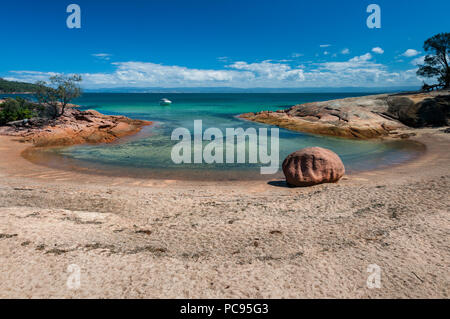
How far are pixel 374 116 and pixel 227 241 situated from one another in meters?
32.7

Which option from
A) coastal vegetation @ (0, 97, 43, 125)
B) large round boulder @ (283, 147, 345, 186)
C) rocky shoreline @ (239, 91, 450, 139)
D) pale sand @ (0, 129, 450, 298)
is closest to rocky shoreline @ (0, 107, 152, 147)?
coastal vegetation @ (0, 97, 43, 125)

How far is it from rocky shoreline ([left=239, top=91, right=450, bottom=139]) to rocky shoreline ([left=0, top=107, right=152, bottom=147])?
890 inches

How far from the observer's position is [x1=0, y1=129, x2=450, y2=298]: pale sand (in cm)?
535

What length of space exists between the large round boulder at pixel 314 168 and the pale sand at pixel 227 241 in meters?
0.63

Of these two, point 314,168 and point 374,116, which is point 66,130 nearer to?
point 314,168

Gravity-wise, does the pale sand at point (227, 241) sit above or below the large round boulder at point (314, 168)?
below

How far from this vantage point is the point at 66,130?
85.1 ft

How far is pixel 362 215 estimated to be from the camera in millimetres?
8586

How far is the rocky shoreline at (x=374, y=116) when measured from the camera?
3000cm

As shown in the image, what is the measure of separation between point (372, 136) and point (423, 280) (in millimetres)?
26114

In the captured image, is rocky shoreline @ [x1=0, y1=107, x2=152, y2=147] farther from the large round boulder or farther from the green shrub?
the large round boulder

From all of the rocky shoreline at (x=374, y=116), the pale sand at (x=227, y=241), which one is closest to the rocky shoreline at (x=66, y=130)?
the pale sand at (x=227, y=241)

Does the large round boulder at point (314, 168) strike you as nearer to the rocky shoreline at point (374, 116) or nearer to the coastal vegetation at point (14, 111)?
the rocky shoreline at point (374, 116)
